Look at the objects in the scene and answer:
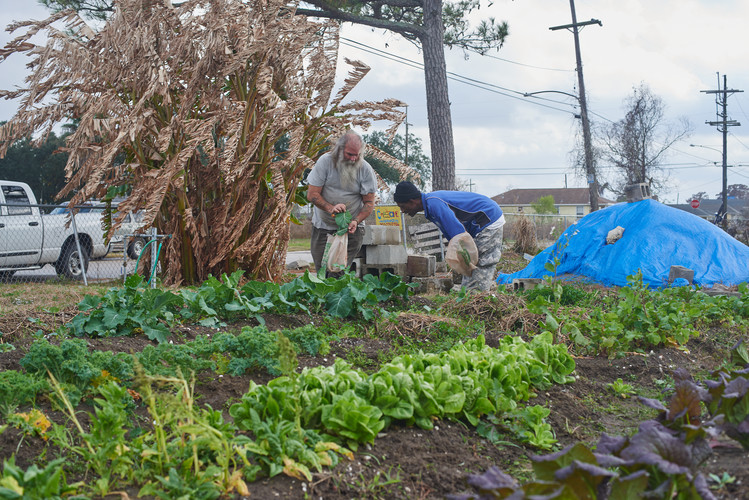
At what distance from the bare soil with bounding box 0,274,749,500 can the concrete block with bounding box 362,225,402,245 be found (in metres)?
3.92

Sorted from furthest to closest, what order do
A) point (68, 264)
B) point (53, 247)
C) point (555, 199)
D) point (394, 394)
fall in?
point (555, 199) < point (68, 264) < point (53, 247) < point (394, 394)

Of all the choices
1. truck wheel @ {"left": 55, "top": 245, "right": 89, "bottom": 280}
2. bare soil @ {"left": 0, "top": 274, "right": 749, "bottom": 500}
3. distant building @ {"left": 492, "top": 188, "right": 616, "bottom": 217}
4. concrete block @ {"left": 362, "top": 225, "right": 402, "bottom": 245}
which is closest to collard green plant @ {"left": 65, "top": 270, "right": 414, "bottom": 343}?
bare soil @ {"left": 0, "top": 274, "right": 749, "bottom": 500}

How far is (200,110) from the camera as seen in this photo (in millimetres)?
7625

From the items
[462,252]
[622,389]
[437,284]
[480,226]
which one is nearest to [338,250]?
[462,252]

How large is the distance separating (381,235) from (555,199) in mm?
82022

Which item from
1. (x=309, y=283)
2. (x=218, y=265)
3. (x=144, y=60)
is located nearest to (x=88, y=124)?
(x=144, y=60)

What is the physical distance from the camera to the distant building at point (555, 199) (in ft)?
274

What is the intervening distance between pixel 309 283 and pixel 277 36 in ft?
11.7

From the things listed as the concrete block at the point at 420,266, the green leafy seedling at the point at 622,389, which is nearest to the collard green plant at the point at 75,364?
the green leafy seedling at the point at 622,389

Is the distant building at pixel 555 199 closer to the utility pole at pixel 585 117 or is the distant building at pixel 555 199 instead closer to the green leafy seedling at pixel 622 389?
the utility pole at pixel 585 117

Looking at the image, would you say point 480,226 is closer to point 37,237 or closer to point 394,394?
point 394,394

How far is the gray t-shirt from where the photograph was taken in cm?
665

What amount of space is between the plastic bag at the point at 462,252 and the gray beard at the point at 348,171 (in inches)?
50.9

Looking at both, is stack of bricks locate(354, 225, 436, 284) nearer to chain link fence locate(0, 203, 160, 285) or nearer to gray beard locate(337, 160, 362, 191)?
gray beard locate(337, 160, 362, 191)
